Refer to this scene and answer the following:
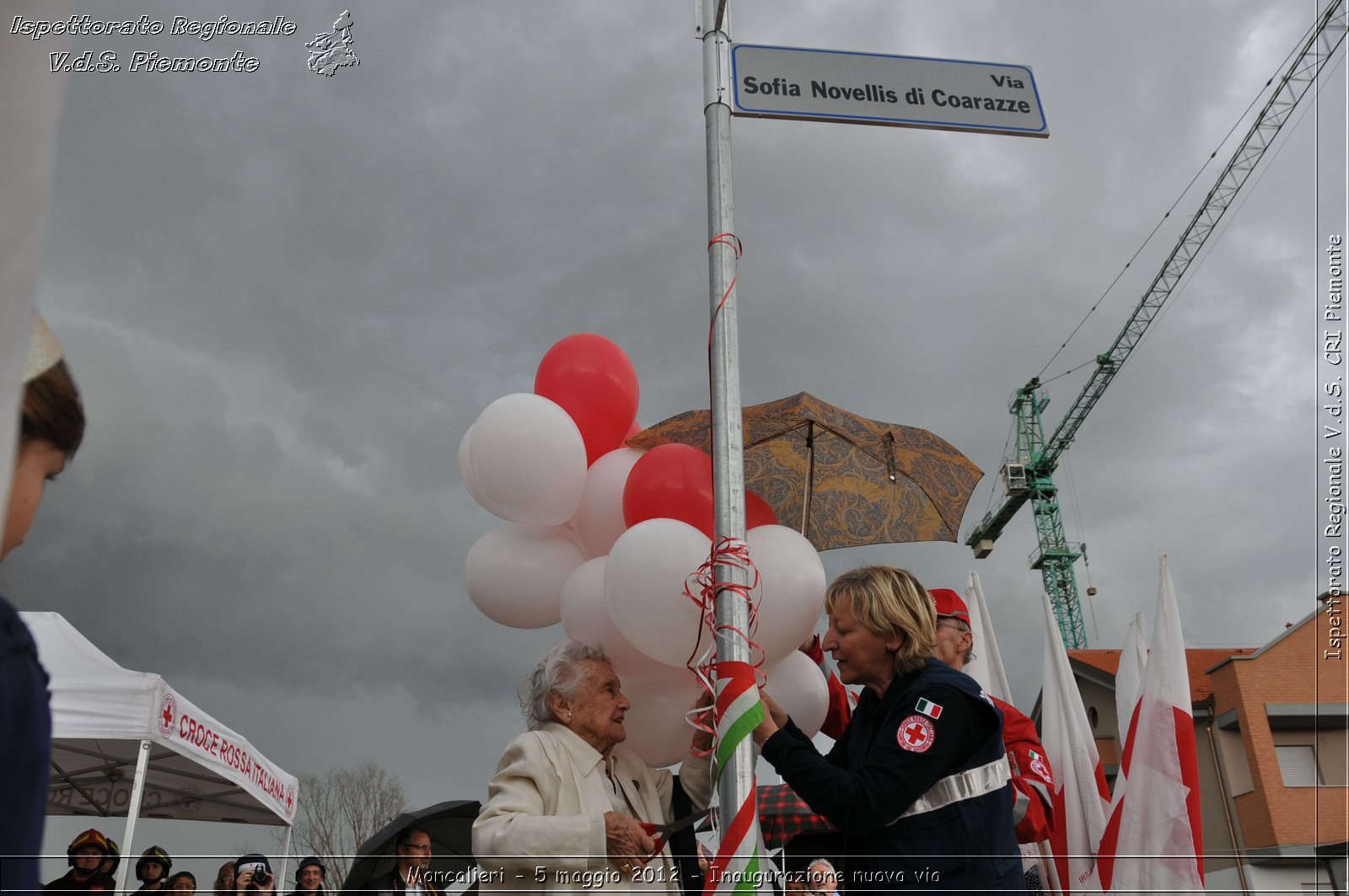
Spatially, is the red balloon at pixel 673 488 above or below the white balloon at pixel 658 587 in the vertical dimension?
above

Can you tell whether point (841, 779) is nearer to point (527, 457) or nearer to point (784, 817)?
point (527, 457)

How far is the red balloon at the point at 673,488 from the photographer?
3207 mm

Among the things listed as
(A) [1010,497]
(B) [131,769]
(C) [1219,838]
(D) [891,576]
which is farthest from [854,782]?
(A) [1010,497]

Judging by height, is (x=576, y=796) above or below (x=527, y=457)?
below

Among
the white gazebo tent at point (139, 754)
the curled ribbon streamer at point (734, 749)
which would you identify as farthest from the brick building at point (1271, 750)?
the white gazebo tent at point (139, 754)

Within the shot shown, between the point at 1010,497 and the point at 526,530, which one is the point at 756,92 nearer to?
the point at 526,530

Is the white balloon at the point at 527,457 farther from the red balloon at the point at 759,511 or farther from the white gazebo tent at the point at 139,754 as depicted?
the white gazebo tent at the point at 139,754

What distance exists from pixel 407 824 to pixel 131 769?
3.04 m

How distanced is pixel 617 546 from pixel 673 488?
0.33 meters

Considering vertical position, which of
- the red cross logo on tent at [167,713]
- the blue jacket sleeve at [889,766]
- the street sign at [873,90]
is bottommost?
the blue jacket sleeve at [889,766]

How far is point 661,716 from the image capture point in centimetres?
338

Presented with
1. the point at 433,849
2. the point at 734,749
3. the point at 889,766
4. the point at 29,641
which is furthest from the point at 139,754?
the point at 29,641

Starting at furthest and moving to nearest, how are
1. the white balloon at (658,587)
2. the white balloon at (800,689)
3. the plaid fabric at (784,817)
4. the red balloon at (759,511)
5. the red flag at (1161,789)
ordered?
1. the plaid fabric at (784,817)
2. the red flag at (1161,789)
3. the red balloon at (759,511)
4. the white balloon at (800,689)
5. the white balloon at (658,587)

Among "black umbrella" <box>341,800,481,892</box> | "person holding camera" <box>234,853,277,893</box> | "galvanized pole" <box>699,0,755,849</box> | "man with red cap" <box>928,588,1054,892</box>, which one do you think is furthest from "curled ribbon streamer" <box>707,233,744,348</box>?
"person holding camera" <box>234,853,277,893</box>
